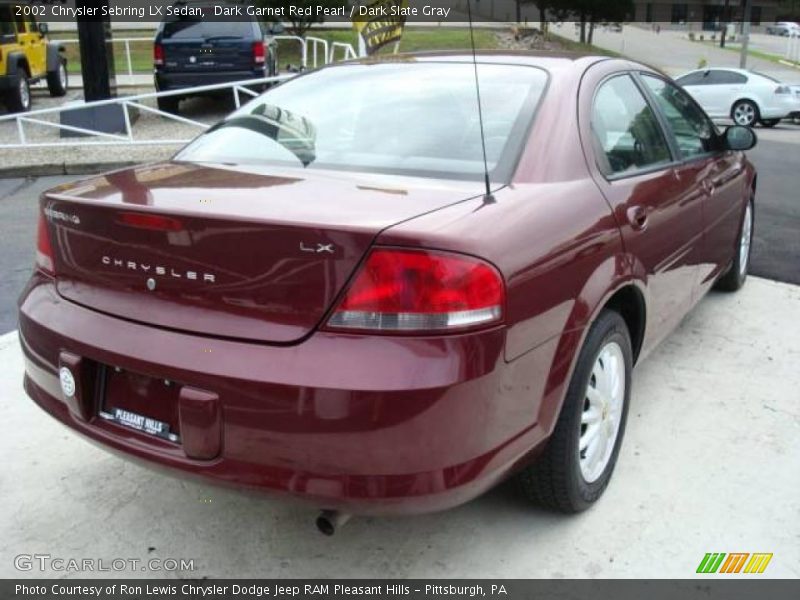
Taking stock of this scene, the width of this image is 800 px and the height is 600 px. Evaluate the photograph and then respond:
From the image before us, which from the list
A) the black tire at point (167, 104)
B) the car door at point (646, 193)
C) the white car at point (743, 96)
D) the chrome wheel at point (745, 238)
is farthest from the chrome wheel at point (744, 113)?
the car door at point (646, 193)

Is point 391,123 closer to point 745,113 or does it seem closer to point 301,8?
point 745,113

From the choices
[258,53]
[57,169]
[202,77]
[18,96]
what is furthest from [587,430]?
[18,96]

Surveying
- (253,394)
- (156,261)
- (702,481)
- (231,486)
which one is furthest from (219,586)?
(702,481)

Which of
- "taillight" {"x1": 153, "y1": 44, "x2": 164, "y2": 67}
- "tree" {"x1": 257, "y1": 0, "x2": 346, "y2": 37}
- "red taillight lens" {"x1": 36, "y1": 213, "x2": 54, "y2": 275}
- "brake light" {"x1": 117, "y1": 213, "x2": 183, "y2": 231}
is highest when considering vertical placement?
"tree" {"x1": 257, "y1": 0, "x2": 346, "y2": 37}

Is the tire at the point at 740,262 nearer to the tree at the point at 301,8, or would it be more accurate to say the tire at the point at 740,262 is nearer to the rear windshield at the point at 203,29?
the rear windshield at the point at 203,29

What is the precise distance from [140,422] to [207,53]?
11556 mm

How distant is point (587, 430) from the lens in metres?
2.71

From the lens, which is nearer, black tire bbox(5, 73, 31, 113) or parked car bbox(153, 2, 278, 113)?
parked car bbox(153, 2, 278, 113)

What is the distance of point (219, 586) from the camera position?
2455 millimetres

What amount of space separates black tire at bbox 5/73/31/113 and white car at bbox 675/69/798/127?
46.3 ft

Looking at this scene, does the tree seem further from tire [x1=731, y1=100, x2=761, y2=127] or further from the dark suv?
the dark suv

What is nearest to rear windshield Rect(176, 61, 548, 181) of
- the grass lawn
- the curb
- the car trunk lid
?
the car trunk lid

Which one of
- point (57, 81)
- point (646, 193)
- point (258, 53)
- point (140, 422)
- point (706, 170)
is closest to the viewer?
point (140, 422)

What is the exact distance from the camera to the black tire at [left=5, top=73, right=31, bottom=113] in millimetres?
13844
